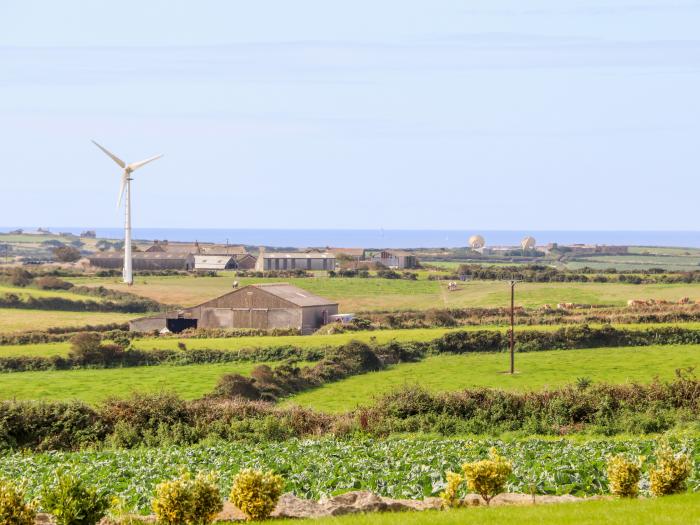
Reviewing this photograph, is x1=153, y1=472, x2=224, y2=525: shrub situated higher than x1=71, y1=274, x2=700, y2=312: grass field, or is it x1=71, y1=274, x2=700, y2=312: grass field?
x1=153, y1=472, x2=224, y2=525: shrub

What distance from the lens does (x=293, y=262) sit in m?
153

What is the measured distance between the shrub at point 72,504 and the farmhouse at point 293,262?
131346mm

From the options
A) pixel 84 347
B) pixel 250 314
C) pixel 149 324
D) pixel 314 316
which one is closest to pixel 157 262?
pixel 149 324

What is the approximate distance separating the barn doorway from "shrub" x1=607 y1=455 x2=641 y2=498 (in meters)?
68.9

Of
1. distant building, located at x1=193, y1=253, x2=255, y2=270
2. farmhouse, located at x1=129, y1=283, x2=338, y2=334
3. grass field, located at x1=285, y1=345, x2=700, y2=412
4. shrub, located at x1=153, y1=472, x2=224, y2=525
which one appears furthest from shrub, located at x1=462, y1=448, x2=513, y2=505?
distant building, located at x1=193, y1=253, x2=255, y2=270

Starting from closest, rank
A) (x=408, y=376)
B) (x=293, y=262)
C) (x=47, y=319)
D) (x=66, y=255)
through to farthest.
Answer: (x=408, y=376) < (x=47, y=319) < (x=293, y=262) < (x=66, y=255)

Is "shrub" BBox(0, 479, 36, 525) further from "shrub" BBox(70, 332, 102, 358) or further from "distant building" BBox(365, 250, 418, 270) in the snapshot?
"distant building" BBox(365, 250, 418, 270)

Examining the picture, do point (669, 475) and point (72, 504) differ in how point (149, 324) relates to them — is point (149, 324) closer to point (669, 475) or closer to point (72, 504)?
point (72, 504)

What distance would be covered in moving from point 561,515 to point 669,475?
11.4 feet

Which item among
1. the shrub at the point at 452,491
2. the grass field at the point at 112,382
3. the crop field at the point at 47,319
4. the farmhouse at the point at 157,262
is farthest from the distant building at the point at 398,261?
the shrub at the point at 452,491

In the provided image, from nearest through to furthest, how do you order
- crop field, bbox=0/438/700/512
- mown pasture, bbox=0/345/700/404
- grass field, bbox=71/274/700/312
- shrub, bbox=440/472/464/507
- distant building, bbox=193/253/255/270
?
shrub, bbox=440/472/464/507, crop field, bbox=0/438/700/512, mown pasture, bbox=0/345/700/404, grass field, bbox=71/274/700/312, distant building, bbox=193/253/255/270

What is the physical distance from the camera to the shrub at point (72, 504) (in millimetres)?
18828

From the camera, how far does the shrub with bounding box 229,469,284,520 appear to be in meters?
20.1

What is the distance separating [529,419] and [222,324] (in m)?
52.7
